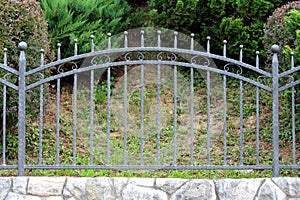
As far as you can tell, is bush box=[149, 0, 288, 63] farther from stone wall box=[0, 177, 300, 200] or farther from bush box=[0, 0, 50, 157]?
stone wall box=[0, 177, 300, 200]

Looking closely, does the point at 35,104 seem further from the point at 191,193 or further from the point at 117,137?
the point at 191,193

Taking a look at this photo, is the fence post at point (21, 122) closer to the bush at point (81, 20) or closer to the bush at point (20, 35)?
the bush at point (20, 35)

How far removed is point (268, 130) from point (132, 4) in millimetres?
4056

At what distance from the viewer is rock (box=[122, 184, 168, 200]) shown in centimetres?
530

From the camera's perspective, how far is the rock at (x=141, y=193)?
530cm

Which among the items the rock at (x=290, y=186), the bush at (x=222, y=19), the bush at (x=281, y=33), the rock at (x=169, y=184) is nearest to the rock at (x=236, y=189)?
the rock at (x=290, y=186)

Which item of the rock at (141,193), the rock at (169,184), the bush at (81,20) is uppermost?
the bush at (81,20)

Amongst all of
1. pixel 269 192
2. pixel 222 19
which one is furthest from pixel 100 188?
pixel 222 19

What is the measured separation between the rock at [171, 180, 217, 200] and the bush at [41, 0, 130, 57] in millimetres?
3722

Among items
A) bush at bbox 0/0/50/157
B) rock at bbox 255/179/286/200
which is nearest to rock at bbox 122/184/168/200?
rock at bbox 255/179/286/200

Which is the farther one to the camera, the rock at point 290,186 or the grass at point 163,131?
the grass at point 163,131

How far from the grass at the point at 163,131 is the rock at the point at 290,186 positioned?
1409mm

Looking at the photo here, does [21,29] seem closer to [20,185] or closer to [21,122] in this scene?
[21,122]

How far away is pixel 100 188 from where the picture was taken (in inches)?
210
